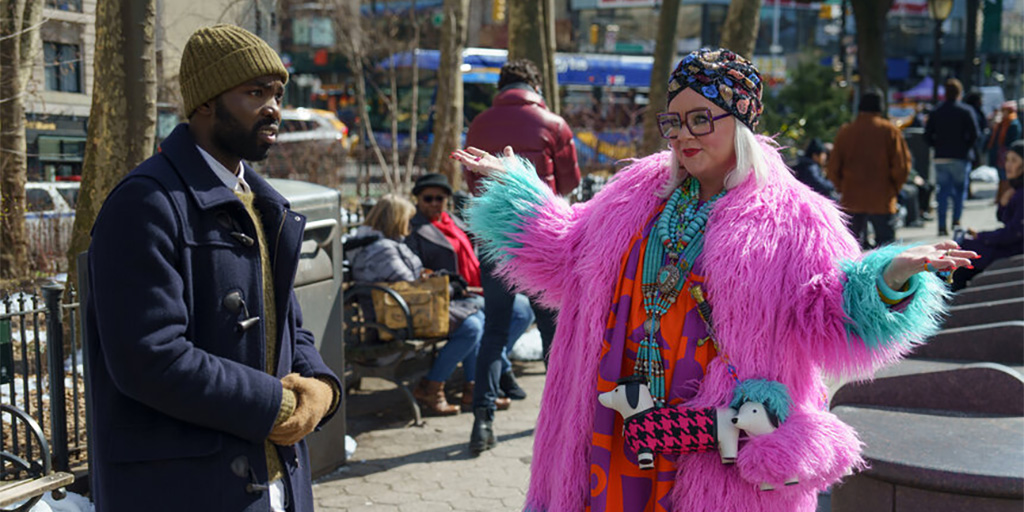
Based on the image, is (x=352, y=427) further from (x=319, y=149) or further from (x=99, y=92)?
(x=319, y=149)

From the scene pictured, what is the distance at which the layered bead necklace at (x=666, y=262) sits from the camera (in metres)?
2.64

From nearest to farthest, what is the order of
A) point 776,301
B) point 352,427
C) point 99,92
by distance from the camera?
point 776,301 < point 99,92 < point 352,427

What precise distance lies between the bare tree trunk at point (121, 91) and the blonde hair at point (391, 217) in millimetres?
1395

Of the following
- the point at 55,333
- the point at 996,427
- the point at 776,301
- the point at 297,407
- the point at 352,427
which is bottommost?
the point at 352,427

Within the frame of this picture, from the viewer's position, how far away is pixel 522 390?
6.89m

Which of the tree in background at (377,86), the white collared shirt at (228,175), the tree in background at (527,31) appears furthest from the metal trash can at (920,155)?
the white collared shirt at (228,175)

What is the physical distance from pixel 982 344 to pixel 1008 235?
2892 mm

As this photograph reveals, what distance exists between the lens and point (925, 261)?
2.43 metres

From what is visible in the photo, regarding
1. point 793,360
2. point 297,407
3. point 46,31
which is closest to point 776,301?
point 793,360

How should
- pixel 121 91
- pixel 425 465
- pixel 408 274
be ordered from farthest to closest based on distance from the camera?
pixel 408 274 < pixel 121 91 < pixel 425 465

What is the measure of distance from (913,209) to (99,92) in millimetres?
13140

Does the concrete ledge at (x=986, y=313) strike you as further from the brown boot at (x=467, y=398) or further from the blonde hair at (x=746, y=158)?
the blonde hair at (x=746, y=158)

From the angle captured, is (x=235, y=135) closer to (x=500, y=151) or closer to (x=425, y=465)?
(x=500, y=151)

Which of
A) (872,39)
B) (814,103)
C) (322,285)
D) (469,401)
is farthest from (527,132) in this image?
(872,39)
